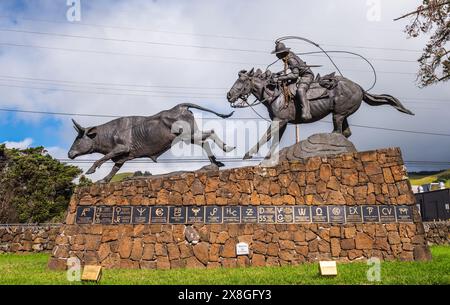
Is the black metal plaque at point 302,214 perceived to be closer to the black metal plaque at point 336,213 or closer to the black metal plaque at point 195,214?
the black metal plaque at point 336,213

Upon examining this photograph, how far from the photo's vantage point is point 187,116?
10609 millimetres

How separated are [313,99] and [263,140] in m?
1.76

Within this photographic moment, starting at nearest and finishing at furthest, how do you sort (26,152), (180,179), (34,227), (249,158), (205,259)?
(205,259) → (180,179) → (249,158) → (34,227) → (26,152)

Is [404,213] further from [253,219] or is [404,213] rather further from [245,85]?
[245,85]

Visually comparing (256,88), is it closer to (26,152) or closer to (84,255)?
(84,255)

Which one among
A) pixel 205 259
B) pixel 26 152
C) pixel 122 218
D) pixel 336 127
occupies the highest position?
pixel 26 152

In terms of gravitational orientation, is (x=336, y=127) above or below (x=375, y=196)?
above

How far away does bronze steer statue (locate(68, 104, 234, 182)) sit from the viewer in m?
10.5

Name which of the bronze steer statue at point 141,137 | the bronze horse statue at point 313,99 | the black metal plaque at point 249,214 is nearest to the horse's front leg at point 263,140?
the bronze horse statue at point 313,99

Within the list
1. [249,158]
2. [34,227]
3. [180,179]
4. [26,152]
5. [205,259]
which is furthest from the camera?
[26,152]

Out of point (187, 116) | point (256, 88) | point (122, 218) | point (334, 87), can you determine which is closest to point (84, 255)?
point (122, 218)

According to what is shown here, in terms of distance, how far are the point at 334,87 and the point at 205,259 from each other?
5.68 m

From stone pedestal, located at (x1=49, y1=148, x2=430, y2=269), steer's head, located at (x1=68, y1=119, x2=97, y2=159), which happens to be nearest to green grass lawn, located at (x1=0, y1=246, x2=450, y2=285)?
stone pedestal, located at (x1=49, y1=148, x2=430, y2=269)

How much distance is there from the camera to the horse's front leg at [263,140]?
33.6ft
